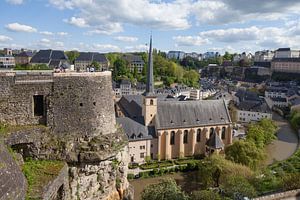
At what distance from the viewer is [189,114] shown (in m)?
39.4

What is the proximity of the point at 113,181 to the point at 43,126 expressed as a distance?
4099mm

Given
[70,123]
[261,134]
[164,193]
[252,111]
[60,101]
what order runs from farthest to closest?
[252,111]
[261,134]
[164,193]
[70,123]
[60,101]

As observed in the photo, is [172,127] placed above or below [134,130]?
above

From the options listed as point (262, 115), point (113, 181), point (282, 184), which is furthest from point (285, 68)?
point (113, 181)

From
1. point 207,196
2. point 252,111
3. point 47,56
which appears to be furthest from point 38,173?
point 47,56

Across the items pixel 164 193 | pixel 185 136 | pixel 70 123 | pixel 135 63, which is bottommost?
pixel 185 136

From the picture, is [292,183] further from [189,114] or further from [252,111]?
[252,111]

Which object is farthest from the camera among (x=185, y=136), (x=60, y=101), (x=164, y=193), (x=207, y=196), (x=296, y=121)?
(x=296, y=121)

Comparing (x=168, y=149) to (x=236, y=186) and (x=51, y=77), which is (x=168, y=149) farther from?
(x=51, y=77)

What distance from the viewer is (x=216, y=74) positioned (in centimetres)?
13988

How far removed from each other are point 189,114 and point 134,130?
7843 mm

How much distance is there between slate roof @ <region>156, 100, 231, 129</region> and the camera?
37906 millimetres

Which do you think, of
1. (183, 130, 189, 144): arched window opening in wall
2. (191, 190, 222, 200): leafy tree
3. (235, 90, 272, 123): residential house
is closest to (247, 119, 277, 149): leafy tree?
(183, 130, 189, 144): arched window opening in wall

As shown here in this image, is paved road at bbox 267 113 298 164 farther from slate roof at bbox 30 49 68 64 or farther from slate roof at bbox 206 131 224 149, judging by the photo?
slate roof at bbox 30 49 68 64
